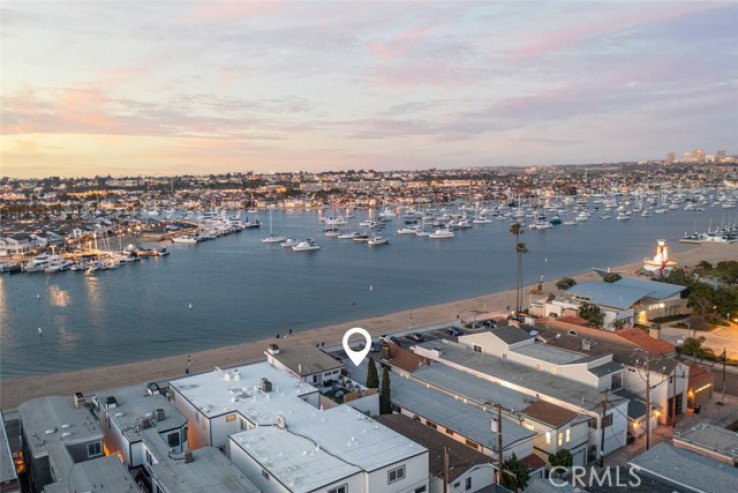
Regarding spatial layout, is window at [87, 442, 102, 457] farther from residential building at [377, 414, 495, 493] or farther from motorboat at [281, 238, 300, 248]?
motorboat at [281, 238, 300, 248]

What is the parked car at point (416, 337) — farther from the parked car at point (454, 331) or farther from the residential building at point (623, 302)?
the residential building at point (623, 302)

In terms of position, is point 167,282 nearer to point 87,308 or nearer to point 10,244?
point 87,308

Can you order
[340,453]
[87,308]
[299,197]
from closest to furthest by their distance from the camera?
[340,453], [87,308], [299,197]

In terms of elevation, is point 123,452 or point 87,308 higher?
point 123,452

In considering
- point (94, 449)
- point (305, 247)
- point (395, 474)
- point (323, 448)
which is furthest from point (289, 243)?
point (395, 474)

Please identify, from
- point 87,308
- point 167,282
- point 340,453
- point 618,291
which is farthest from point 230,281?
point 340,453

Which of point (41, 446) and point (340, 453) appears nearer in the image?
point (340, 453)

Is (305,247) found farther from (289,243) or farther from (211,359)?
(211,359)

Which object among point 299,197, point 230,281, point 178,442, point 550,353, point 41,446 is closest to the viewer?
point 41,446
